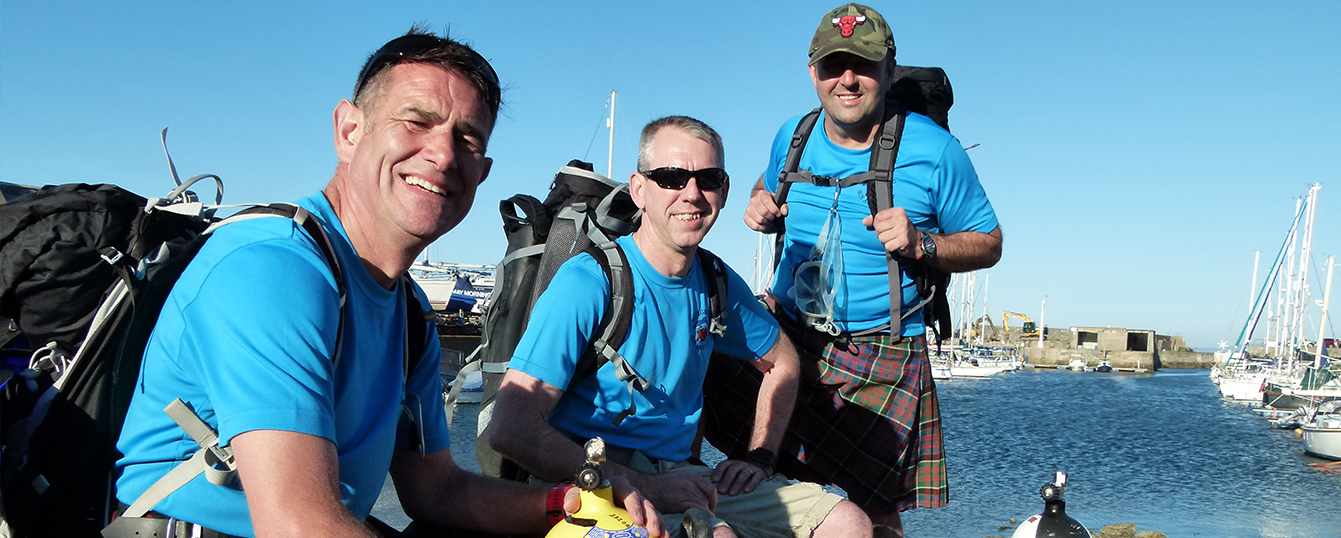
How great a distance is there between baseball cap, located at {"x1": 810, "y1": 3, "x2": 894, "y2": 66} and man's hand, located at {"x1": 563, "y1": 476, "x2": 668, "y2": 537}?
208 centimetres

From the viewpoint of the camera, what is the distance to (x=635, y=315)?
119 inches

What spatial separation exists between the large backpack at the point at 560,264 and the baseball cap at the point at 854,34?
0.94 meters

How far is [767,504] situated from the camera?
309cm

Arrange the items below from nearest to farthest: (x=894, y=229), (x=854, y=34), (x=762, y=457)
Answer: (x=762, y=457) < (x=894, y=229) < (x=854, y=34)

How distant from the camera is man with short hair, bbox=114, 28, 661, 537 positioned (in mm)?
1481

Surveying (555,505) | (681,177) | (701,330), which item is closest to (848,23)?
(681,177)

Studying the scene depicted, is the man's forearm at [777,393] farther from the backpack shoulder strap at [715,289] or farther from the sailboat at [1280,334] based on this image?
the sailboat at [1280,334]

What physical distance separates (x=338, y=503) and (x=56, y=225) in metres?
0.75

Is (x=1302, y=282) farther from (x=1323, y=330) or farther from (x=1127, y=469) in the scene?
(x=1127, y=469)

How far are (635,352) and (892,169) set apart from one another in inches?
55.7

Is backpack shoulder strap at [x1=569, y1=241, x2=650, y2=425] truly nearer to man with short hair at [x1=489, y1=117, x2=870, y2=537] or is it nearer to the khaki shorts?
man with short hair at [x1=489, y1=117, x2=870, y2=537]

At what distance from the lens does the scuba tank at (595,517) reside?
79.5 inches

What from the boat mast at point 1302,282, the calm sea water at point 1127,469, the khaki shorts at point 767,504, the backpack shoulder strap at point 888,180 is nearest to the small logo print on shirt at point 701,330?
the khaki shorts at point 767,504

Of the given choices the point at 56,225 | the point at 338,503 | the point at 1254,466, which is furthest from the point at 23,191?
the point at 1254,466
